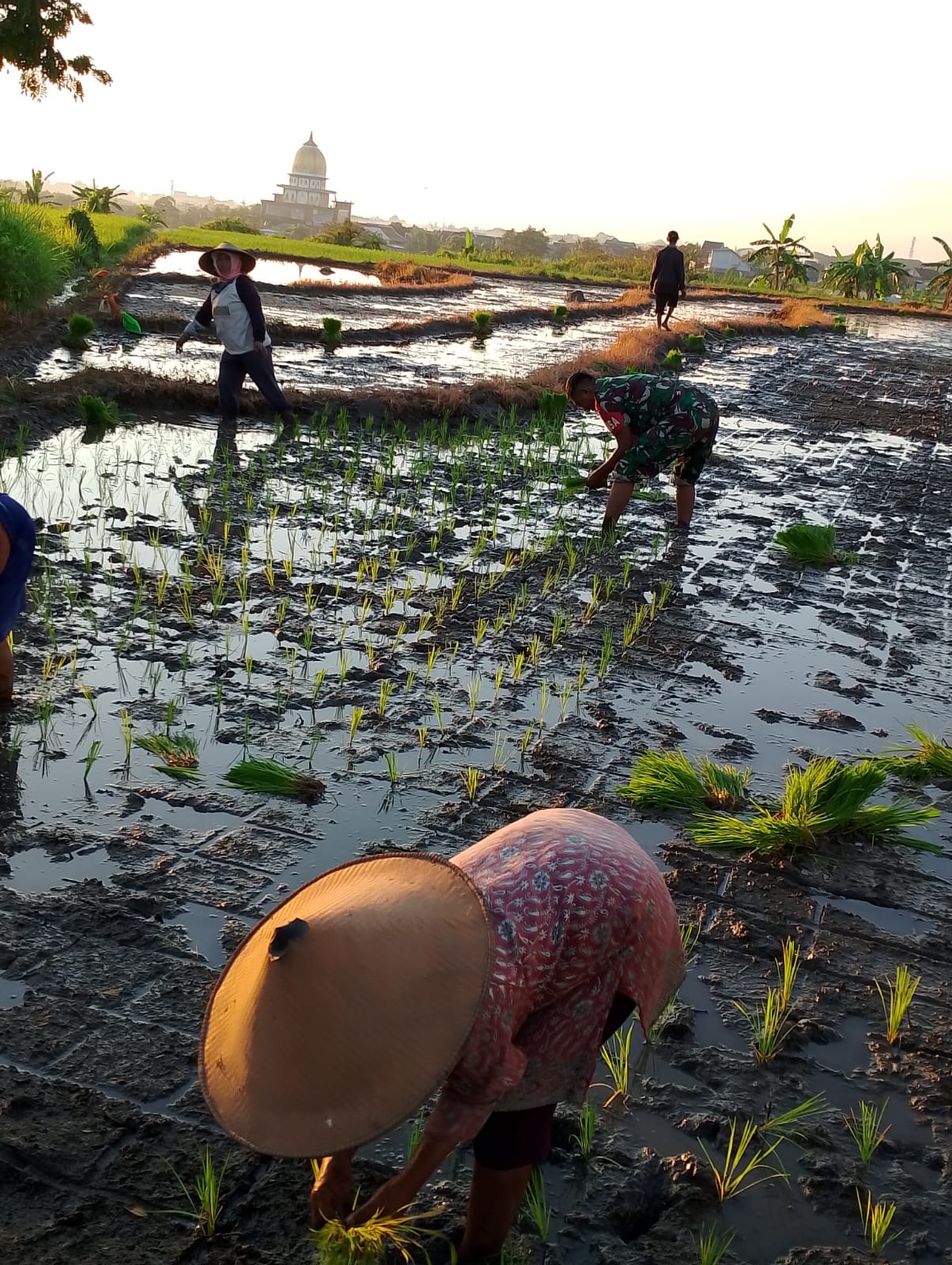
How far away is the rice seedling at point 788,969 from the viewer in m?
2.59

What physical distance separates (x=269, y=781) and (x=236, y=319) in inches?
215

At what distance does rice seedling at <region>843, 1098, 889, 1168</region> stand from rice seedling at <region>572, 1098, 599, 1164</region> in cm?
53

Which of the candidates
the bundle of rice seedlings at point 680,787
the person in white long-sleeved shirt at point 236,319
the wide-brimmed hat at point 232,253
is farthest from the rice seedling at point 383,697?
the wide-brimmed hat at point 232,253

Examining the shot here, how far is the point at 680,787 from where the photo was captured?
349 cm

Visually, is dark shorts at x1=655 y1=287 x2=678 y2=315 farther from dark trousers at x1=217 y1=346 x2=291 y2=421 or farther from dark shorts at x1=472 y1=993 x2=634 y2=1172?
dark shorts at x1=472 y1=993 x2=634 y2=1172

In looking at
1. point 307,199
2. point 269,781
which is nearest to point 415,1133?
point 269,781

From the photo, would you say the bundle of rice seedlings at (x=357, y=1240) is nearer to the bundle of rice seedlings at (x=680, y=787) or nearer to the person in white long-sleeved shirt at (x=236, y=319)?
the bundle of rice seedlings at (x=680, y=787)

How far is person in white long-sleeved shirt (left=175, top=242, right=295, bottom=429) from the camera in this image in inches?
314

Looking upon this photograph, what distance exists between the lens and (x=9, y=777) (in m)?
3.30

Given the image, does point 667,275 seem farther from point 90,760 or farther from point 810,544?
point 90,760

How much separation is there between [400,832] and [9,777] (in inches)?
45.6

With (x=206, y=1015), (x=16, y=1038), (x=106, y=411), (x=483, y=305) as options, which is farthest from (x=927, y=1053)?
(x=483, y=305)

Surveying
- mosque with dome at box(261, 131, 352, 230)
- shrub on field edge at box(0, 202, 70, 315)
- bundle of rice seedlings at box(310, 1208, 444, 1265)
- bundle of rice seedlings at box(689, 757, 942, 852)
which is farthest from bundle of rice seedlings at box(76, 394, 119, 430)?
mosque with dome at box(261, 131, 352, 230)

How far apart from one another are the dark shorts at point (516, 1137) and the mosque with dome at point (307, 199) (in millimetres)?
96456
